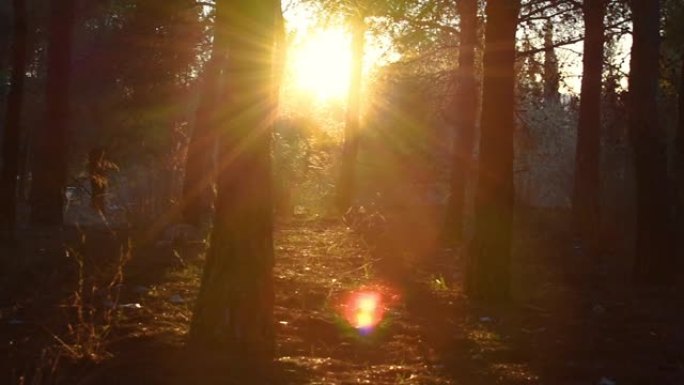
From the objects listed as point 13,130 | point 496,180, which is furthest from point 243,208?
point 13,130

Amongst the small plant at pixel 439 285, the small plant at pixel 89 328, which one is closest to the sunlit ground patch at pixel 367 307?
the small plant at pixel 439 285

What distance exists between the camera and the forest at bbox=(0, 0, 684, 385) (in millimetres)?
7223

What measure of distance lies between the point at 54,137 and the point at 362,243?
681cm

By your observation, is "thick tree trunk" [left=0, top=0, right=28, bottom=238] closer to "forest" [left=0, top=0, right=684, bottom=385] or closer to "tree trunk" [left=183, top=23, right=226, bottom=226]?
"forest" [left=0, top=0, right=684, bottom=385]

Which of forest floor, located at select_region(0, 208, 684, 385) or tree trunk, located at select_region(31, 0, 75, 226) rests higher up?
tree trunk, located at select_region(31, 0, 75, 226)

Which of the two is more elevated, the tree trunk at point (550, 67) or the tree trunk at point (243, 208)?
the tree trunk at point (550, 67)

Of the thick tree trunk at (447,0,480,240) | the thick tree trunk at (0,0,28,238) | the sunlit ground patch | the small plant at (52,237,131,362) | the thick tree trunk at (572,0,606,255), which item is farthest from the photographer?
the thick tree trunk at (447,0,480,240)

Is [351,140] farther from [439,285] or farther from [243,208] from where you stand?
[243,208]

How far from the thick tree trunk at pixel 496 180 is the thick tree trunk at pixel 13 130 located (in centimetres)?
890

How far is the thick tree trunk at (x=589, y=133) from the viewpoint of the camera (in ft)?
59.1

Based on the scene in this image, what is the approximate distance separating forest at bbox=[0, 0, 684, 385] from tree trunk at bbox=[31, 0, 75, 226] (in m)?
0.05

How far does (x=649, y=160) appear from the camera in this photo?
42.6 feet

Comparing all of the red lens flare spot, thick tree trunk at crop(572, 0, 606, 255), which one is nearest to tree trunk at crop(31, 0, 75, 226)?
the red lens flare spot

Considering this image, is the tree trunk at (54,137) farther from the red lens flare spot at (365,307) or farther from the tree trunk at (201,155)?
the red lens flare spot at (365,307)
